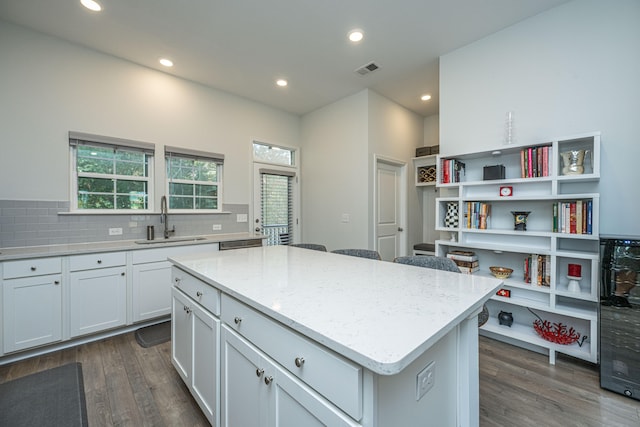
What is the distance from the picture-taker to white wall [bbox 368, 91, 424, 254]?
3990 mm

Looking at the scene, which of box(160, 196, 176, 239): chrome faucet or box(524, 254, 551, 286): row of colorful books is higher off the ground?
box(160, 196, 176, 239): chrome faucet

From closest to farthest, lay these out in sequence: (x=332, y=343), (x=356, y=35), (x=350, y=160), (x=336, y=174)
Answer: (x=332, y=343), (x=356, y=35), (x=350, y=160), (x=336, y=174)

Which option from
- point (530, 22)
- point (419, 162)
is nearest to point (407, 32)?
point (530, 22)

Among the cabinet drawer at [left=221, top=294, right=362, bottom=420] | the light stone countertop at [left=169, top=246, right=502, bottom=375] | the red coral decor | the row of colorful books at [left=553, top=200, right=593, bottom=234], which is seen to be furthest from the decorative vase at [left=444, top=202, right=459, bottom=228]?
the cabinet drawer at [left=221, top=294, right=362, bottom=420]

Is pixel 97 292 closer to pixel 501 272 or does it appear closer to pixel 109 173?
pixel 109 173

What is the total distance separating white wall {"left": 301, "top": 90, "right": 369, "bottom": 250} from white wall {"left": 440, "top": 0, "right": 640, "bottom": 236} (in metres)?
1.45

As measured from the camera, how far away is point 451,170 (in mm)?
Result: 2926

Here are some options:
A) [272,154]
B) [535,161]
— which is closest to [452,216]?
[535,161]

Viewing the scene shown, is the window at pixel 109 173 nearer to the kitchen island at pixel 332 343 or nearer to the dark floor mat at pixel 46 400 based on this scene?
the dark floor mat at pixel 46 400

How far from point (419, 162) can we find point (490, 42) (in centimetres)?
215

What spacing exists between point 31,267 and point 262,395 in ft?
8.65

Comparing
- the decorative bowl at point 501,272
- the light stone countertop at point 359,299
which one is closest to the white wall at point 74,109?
the light stone countertop at point 359,299

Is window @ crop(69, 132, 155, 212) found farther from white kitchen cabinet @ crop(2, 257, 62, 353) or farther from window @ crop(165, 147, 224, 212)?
white kitchen cabinet @ crop(2, 257, 62, 353)

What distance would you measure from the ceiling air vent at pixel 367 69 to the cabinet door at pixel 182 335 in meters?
3.27
